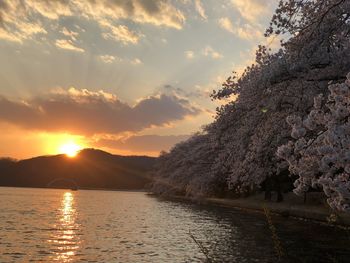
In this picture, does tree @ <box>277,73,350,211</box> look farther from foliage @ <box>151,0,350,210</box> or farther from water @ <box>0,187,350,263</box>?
foliage @ <box>151,0,350,210</box>

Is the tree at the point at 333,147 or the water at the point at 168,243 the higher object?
the tree at the point at 333,147

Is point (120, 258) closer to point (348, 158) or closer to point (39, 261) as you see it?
point (39, 261)

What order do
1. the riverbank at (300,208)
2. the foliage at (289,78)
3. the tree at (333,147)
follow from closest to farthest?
1. the tree at (333,147)
2. the foliage at (289,78)
3. the riverbank at (300,208)

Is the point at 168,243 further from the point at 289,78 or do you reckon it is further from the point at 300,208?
the point at 300,208

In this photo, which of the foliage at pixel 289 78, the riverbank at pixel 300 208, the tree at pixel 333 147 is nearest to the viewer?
the tree at pixel 333 147

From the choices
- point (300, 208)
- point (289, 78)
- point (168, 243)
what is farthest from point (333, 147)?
point (300, 208)

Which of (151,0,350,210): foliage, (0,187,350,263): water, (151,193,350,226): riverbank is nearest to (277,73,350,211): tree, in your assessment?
(0,187,350,263): water

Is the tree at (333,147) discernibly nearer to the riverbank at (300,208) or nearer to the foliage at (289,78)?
the foliage at (289,78)

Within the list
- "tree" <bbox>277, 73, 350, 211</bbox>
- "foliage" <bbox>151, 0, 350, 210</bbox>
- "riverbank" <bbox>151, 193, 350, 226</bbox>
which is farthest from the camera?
"riverbank" <bbox>151, 193, 350, 226</bbox>

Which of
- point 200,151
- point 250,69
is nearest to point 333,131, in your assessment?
point 250,69

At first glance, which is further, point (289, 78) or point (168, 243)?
point (168, 243)

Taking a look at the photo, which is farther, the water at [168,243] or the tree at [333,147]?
the water at [168,243]

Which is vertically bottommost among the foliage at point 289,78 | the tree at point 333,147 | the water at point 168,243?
the water at point 168,243

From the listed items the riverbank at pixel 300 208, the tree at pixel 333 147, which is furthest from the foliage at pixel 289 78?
the tree at pixel 333 147
